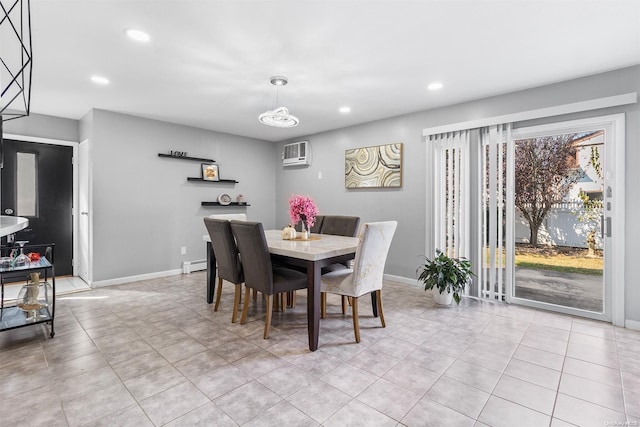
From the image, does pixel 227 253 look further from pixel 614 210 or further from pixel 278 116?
pixel 614 210

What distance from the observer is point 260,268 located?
257cm

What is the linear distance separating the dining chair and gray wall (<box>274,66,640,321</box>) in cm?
205

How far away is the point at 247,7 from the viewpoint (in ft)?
6.70

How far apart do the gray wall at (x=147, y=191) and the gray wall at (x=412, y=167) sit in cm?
148

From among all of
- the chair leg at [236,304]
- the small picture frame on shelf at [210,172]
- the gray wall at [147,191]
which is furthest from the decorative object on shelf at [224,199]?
the chair leg at [236,304]

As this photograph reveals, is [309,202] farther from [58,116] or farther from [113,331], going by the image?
[58,116]

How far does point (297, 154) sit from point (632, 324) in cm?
470

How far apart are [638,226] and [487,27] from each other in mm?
2194

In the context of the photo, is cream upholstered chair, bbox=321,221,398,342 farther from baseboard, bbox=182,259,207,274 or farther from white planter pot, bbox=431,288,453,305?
baseboard, bbox=182,259,207,274

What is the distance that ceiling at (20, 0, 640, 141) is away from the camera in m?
2.07

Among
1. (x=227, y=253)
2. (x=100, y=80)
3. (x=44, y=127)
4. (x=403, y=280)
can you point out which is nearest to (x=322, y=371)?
(x=227, y=253)

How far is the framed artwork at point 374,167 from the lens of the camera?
441 centimetres

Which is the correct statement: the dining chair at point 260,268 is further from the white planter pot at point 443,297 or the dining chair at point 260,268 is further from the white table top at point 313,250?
the white planter pot at point 443,297

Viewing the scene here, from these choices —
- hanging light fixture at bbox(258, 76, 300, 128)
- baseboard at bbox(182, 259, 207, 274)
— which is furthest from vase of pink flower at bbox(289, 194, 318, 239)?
baseboard at bbox(182, 259, 207, 274)
